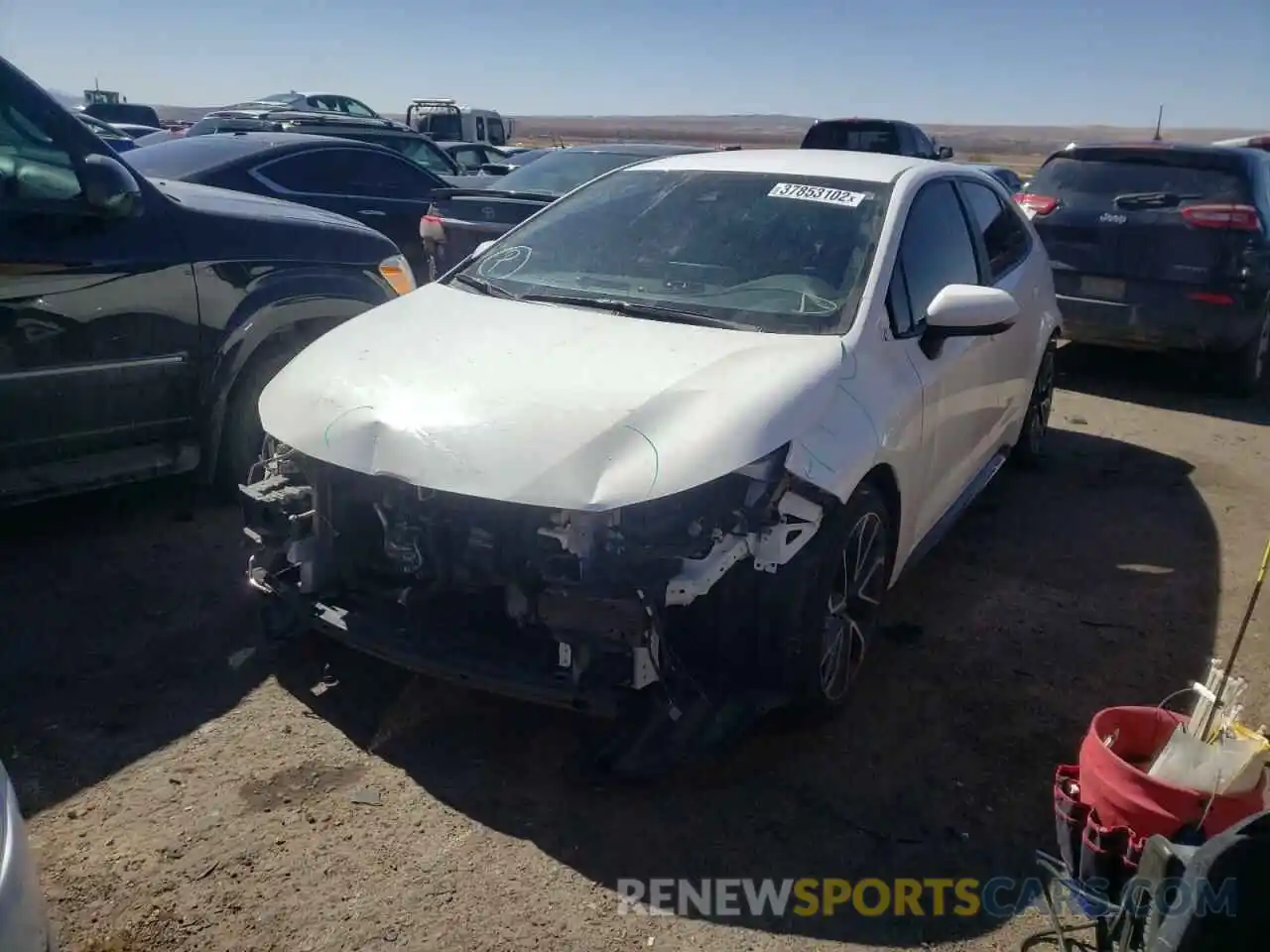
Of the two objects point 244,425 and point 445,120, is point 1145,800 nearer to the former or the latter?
point 244,425

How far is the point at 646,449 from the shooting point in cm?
296

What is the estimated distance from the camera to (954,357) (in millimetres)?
4188

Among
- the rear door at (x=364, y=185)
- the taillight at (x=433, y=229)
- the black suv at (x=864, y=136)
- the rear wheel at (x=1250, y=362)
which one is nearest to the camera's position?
the rear wheel at (x=1250, y=362)

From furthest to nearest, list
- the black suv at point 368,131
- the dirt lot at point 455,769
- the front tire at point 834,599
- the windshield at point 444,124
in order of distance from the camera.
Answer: the windshield at point 444,124 → the black suv at point 368,131 → the front tire at point 834,599 → the dirt lot at point 455,769

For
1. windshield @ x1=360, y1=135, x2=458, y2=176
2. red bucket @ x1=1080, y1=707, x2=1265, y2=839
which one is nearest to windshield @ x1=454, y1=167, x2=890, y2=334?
red bucket @ x1=1080, y1=707, x2=1265, y2=839

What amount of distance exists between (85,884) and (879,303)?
2866 millimetres

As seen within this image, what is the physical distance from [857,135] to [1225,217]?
8.95 m

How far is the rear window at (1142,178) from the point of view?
25.8 ft

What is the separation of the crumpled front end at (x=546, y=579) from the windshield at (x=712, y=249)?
878mm

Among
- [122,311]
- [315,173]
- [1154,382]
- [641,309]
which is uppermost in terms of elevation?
[315,173]

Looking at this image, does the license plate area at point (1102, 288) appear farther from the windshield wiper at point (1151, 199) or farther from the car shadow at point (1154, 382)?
the car shadow at point (1154, 382)

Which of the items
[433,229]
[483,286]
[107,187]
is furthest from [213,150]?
[483,286]

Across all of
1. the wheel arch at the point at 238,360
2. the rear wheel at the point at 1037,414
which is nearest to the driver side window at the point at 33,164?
the wheel arch at the point at 238,360

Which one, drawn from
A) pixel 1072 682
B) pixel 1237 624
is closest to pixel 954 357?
pixel 1072 682
